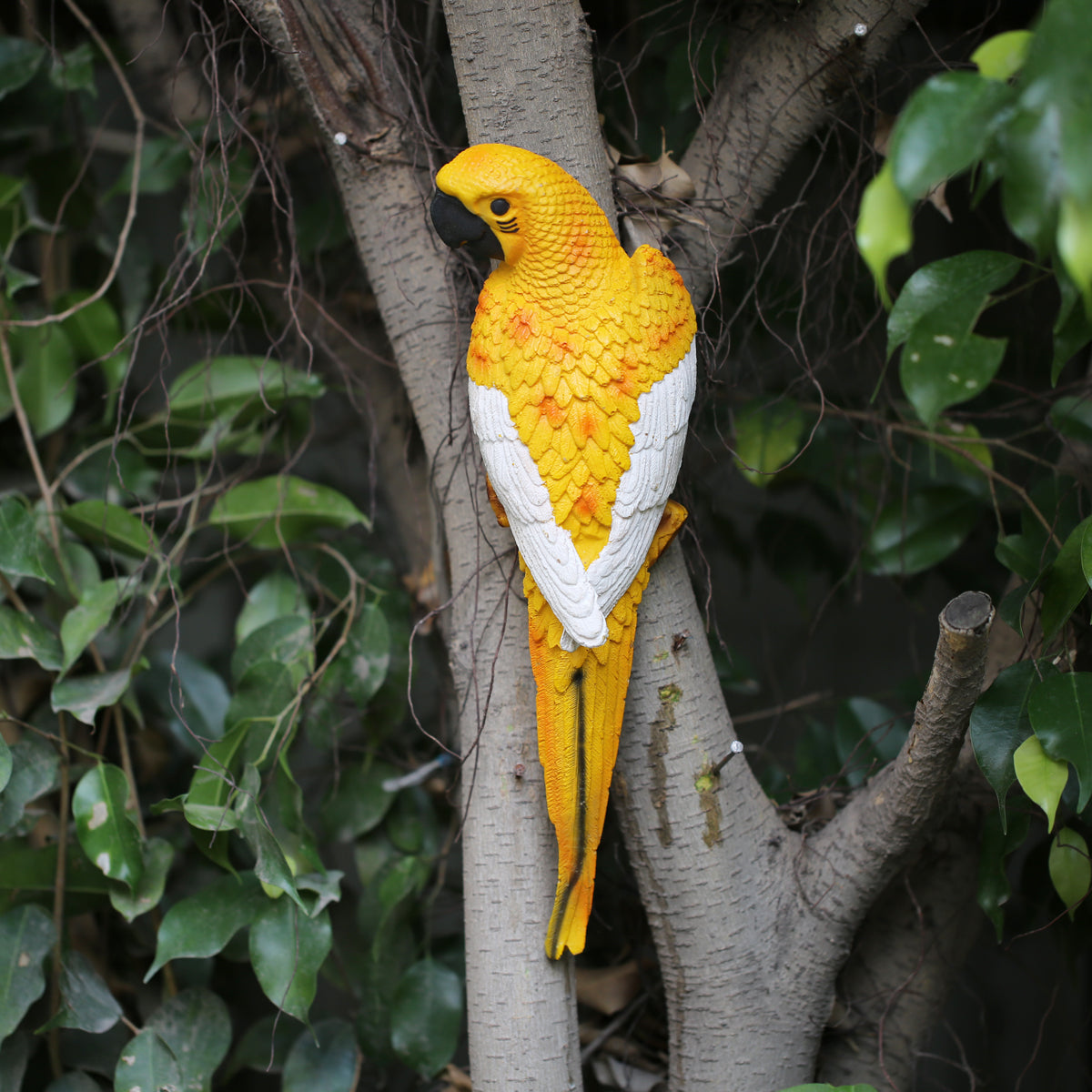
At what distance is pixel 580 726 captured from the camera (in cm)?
73

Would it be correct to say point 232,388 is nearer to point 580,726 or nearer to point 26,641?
point 26,641

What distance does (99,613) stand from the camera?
3.07ft

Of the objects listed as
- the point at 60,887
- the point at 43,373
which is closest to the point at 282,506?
the point at 43,373

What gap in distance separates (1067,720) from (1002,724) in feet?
0.17

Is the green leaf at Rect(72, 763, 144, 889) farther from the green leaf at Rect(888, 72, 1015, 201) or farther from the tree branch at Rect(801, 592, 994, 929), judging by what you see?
the green leaf at Rect(888, 72, 1015, 201)

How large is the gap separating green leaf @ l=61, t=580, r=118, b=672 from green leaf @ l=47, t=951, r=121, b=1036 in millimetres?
289

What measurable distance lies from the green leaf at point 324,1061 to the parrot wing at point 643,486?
0.59m

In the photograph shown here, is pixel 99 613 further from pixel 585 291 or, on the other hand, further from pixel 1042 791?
pixel 1042 791

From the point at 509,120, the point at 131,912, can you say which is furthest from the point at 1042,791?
the point at 131,912

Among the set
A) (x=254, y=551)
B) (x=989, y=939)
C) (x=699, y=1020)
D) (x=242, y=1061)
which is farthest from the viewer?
(x=989, y=939)

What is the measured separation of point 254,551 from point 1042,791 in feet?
2.83

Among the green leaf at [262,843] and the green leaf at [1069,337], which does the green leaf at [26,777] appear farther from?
the green leaf at [1069,337]

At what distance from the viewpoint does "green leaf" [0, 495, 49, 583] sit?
88 cm

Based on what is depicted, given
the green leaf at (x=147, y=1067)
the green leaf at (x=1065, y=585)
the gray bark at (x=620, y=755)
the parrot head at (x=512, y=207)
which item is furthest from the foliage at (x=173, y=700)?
the green leaf at (x=1065, y=585)
